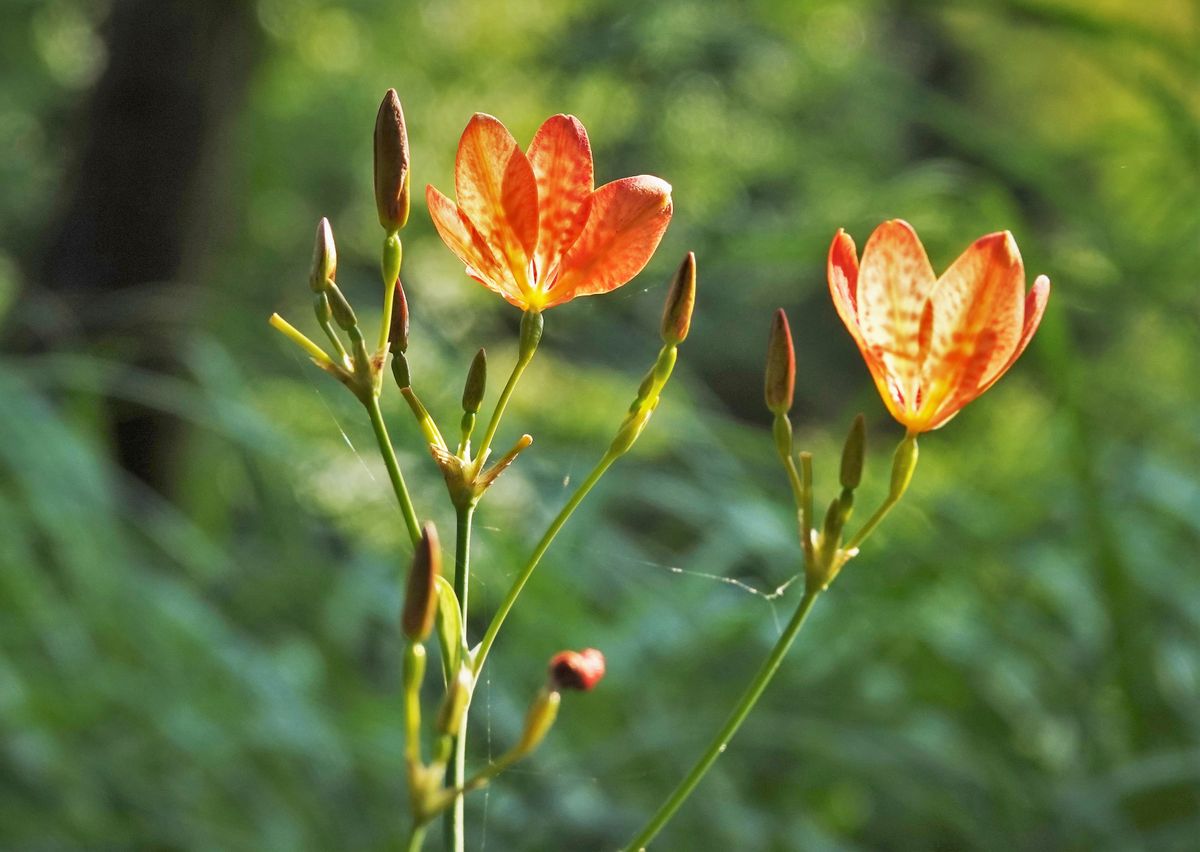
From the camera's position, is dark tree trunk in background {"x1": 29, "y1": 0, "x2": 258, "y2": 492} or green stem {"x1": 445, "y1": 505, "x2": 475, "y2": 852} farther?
dark tree trunk in background {"x1": 29, "y1": 0, "x2": 258, "y2": 492}

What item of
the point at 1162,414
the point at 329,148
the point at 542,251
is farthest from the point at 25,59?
the point at 542,251

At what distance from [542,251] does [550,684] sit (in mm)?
112

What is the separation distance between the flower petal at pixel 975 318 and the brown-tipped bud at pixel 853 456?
2 centimetres

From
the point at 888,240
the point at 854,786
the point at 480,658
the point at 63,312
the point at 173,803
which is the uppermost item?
the point at 888,240

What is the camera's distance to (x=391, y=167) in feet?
1.02

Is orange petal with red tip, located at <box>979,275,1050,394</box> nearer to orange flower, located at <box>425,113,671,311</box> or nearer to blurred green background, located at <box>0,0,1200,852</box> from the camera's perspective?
orange flower, located at <box>425,113,671,311</box>

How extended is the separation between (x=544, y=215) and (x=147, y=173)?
6.24 feet

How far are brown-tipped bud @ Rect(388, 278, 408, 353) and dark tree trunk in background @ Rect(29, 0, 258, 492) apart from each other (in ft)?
5.74

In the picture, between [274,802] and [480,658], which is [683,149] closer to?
[274,802]

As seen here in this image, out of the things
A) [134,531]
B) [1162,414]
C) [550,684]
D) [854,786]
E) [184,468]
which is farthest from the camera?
[184,468]

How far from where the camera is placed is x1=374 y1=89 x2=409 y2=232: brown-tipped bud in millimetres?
307

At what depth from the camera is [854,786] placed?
1.20 m

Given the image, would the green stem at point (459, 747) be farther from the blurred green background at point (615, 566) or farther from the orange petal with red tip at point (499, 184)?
the blurred green background at point (615, 566)

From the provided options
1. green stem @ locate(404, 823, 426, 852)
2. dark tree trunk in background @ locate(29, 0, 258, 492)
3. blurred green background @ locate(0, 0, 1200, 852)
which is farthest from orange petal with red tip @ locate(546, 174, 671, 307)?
dark tree trunk in background @ locate(29, 0, 258, 492)
